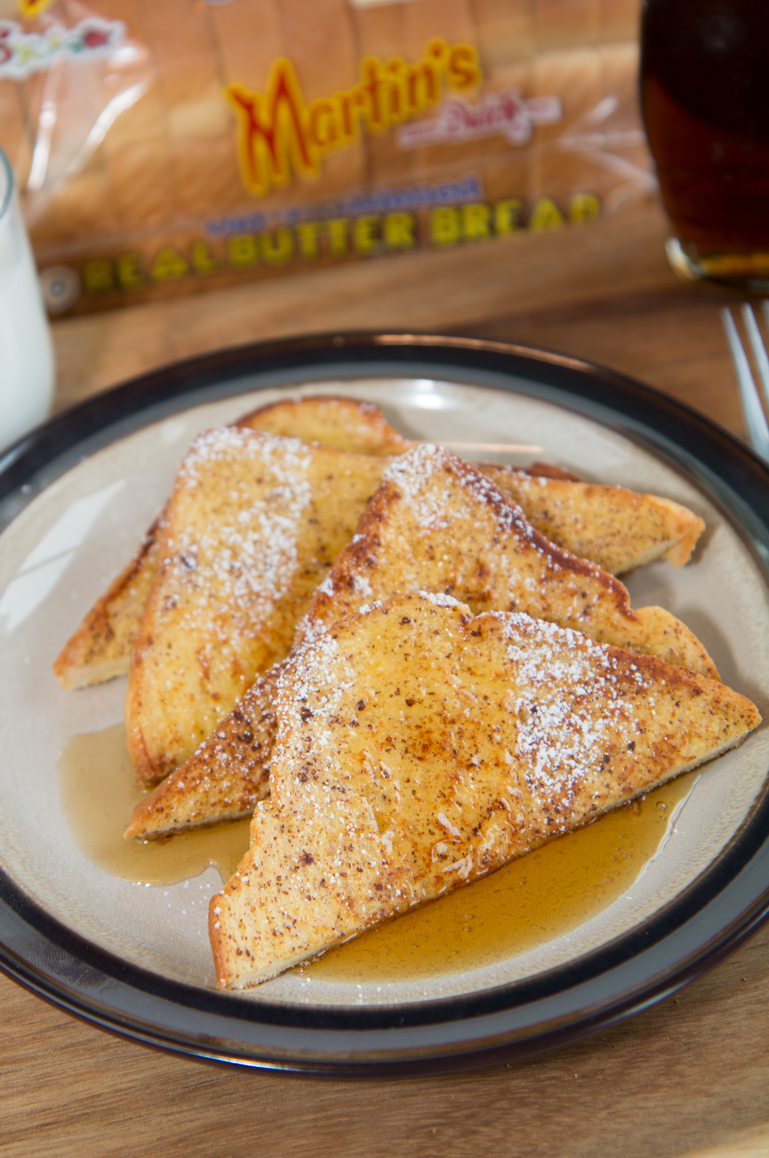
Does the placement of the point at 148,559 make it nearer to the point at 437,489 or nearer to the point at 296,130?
the point at 437,489

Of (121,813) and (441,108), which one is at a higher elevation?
(441,108)

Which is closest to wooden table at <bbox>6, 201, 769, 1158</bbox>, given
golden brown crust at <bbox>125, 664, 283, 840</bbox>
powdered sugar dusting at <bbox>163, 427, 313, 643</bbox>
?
golden brown crust at <bbox>125, 664, 283, 840</bbox>

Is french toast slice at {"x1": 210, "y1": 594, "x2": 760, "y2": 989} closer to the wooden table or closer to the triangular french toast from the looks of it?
the wooden table

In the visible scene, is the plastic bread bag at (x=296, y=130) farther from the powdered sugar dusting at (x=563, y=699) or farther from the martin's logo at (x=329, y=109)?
the powdered sugar dusting at (x=563, y=699)

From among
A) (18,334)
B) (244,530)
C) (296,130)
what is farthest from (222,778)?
(296,130)

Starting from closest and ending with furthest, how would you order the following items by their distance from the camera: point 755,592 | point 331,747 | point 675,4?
point 331,747
point 755,592
point 675,4

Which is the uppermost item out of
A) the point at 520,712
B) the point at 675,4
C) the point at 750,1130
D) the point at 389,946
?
the point at 675,4

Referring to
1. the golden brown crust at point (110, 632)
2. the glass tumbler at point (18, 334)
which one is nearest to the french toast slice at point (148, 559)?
the golden brown crust at point (110, 632)

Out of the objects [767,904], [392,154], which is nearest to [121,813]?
[767,904]

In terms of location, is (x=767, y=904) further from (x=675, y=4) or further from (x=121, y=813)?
(x=675, y=4)
